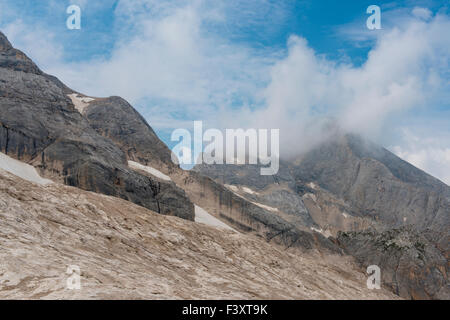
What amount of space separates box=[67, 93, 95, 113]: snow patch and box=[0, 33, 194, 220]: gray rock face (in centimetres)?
2473

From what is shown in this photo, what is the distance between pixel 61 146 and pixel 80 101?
45780 millimetres

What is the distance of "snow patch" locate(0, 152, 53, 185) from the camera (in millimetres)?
43825

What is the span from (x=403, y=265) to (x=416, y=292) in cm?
526

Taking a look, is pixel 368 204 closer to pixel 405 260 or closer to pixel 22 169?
pixel 405 260

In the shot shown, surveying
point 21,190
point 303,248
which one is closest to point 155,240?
point 21,190

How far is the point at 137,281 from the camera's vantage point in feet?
54.5

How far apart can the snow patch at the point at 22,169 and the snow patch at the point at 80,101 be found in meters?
41.4

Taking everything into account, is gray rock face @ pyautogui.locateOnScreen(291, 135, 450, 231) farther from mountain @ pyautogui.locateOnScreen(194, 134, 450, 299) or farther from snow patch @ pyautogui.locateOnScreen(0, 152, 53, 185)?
snow patch @ pyautogui.locateOnScreen(0, 152, 53, 185)

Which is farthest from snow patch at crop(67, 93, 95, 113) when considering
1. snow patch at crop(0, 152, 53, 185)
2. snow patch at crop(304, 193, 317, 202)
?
snow patch at crop(304, 193, 317, 202)

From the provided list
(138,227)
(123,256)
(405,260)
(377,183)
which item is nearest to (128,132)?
(138,227)

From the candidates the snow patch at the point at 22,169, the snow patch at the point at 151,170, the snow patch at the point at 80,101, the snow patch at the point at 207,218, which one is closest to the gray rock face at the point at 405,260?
the snow patch at the point at 207,218

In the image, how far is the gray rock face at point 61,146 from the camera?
164ft

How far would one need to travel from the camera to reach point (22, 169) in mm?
46406
